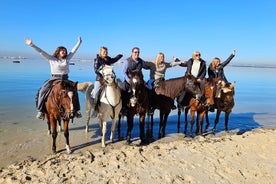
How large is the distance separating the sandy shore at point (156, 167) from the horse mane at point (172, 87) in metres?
2.05

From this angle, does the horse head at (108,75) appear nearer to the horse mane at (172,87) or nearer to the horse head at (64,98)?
the horse head at (64,98)

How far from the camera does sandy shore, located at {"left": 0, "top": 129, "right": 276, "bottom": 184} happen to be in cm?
511

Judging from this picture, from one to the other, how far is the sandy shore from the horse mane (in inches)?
80.6

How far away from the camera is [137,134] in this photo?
9.76 m

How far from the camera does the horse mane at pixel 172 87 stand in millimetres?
8414

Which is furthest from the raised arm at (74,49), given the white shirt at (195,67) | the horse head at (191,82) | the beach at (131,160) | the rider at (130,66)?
the white shirt at (195,67)

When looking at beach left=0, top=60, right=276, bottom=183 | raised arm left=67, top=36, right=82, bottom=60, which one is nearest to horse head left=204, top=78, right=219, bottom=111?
beach left=0, top=60, right=276, bottom=183

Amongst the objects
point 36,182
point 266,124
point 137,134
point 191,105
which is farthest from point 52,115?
point 266,124

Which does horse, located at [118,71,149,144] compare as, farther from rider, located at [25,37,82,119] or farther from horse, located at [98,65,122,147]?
rider, located at [25,37,82,119]

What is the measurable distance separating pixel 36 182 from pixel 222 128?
8.52 m

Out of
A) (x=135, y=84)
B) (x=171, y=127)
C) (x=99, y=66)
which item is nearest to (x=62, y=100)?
(x=99, y=66)

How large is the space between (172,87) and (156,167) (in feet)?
11.3

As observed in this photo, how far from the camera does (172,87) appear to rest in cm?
850

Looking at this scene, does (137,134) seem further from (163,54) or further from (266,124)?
(266,124)
